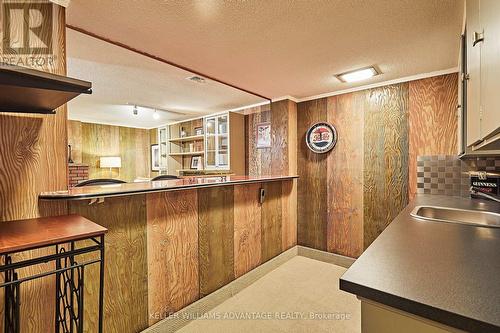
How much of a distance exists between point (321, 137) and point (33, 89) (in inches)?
111

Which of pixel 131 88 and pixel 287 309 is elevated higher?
pixel 131 88

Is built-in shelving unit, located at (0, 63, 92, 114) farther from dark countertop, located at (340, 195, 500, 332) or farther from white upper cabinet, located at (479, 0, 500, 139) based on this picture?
white upper cabinet, located at (479, 0, 500, 139)

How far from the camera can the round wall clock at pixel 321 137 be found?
3.00 metres

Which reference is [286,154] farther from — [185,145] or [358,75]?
[185,145]

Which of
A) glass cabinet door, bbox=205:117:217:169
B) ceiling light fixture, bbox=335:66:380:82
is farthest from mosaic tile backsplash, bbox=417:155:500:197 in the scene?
glass cabinet door, bbox=205:117:217:169

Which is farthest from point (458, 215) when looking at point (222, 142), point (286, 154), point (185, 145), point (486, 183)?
point (185, 145)

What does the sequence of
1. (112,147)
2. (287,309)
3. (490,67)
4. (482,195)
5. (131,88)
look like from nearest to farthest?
(490,67), (482,195), (287,309), (131,88), (112,147)

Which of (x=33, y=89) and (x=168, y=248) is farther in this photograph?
(x=168, y=248)

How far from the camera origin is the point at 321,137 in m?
3.11

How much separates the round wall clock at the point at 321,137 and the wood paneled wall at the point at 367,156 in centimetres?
7

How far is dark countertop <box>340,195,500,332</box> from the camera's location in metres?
0.50

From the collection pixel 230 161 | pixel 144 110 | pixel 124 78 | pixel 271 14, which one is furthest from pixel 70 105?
pixel 271 14

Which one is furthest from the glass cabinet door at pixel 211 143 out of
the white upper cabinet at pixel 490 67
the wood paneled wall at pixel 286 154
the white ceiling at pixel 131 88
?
the white upper cabinet at pixel 490 67

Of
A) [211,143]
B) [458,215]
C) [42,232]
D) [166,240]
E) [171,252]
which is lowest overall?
A: [171,252]
